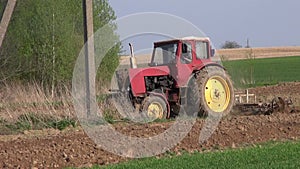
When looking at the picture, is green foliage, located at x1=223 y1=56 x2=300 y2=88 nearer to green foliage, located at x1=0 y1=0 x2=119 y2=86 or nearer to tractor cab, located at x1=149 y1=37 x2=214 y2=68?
green foliage, located at x1=0 y1=0 x2=119 y2=86

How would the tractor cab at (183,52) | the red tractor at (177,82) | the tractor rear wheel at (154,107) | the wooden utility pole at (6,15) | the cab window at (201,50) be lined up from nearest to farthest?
the wooden utility pole at (6,15) < the tractor rear wheel at (154,107) < the red tractor at (177,82) < the tractor cab at (183,52) < the cab window at (201,50)

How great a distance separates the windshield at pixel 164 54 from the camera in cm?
1631

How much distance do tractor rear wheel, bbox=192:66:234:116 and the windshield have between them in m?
0.86

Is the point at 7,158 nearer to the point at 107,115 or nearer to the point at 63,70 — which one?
the point at 107,115

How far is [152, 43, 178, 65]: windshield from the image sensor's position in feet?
53.5

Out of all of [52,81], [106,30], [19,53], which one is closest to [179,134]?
[106,30]

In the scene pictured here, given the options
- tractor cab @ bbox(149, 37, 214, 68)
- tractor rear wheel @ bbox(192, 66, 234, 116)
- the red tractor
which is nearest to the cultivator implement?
tractor rear wheel @ bbox(192, 66, 234, 116)

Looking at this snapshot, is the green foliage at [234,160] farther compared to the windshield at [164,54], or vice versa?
the windshield at [164,54]

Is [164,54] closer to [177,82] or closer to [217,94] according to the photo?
[177,82]

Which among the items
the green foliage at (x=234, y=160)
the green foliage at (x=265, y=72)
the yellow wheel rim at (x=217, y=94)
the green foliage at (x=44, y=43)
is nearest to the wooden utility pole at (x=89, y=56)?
the yellow wheel rim at (x=217, y=94)

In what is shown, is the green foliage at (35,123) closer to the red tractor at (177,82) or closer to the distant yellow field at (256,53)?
the red tractor at (177,82)

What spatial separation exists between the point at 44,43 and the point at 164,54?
1328 cm

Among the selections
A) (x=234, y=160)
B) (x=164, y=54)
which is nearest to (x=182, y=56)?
(x=164, y=54)

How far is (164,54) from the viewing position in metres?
16.7
